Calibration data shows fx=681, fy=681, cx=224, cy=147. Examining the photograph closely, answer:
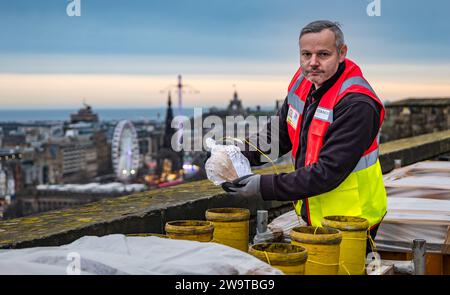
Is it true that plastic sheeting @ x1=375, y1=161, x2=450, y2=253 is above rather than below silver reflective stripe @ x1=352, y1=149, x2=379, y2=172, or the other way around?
below

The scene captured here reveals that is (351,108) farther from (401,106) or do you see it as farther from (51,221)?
(401,106)

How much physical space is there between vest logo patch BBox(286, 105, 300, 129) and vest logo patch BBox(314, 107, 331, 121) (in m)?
0.26

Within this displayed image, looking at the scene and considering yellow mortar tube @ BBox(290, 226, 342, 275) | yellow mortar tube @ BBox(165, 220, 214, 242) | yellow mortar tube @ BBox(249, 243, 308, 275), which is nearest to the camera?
yellow mortar tube @ BBox(249, 243, 308, 275)

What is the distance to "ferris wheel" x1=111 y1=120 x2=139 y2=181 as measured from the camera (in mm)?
137250

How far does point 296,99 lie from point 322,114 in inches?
14.2

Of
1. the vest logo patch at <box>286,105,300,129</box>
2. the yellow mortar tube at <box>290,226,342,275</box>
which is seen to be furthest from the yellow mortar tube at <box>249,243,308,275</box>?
the vest logo patch at <box>286,105,300,129</box>

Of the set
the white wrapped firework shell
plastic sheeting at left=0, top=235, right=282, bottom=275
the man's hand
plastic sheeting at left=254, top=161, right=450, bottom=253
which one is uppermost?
the white wrapped firework shell

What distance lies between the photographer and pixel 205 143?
11.1 feet

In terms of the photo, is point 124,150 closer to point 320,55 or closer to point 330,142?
point 320,55

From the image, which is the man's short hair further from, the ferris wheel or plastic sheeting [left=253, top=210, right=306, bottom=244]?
the ferris wheel

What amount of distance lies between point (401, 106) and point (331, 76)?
49.0 feet

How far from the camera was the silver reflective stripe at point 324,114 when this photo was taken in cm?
292

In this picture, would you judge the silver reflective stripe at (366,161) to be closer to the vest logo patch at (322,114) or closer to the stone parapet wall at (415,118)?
the vest logo patch at (322,114)

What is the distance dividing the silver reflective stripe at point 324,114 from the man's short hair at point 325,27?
0.28 m
